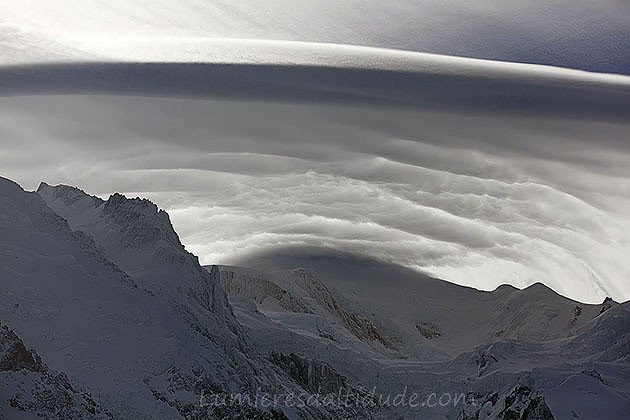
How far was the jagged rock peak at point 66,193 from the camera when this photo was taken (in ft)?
387

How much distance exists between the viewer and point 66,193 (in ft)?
398

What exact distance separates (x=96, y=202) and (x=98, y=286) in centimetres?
3317

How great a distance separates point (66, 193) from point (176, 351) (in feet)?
139

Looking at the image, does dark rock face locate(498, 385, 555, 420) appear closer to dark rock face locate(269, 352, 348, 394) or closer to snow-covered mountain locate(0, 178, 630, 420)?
snow-covered mountain locate(0, 178, 630, 420)

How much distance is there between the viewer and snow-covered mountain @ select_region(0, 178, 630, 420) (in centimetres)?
7375

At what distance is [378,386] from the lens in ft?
431

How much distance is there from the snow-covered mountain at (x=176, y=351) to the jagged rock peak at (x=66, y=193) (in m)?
0.22

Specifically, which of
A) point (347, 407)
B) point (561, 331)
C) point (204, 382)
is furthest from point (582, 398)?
point (561, 331)

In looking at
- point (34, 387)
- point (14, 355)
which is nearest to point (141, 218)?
point (14, 355)

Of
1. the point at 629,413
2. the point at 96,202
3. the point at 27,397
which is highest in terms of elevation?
the point at 96,202

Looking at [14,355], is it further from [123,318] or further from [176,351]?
[176,351]

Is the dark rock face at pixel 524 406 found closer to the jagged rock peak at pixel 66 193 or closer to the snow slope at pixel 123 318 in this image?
the snow slope at pixel 123 318

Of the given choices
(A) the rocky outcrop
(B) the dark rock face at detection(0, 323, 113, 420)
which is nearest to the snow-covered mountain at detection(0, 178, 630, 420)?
(B) the dark rock face at detection(0, 323, 113, 420)

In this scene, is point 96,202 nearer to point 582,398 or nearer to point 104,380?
point 104,380
